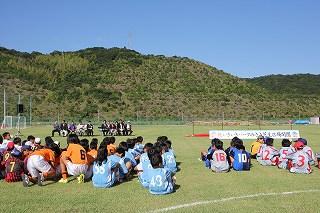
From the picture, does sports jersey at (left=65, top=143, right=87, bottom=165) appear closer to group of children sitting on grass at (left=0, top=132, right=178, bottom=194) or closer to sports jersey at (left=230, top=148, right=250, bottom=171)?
group of children sitting on grass at (left=0, top=132, right=178, bottom=194)

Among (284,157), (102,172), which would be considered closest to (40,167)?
(102,172)

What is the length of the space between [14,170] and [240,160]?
22.0 ft

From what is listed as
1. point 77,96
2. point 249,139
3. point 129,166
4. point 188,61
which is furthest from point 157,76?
point 129,166

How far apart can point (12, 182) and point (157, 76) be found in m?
94.1

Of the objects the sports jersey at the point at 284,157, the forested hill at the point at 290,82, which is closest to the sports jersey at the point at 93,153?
the sports jersey at the point at 284,157

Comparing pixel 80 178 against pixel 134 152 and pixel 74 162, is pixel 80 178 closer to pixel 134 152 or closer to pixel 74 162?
pixel 74 162

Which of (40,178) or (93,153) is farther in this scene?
(93,153)

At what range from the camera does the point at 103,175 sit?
11.4 m

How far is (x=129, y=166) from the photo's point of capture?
12.9 meters

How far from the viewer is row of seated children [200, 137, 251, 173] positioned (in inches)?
547

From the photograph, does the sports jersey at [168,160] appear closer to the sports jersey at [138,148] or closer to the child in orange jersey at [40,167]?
the sports jersey at [138,148]

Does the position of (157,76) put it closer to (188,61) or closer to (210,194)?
(188,61)

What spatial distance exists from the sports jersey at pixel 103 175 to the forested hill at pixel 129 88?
64987 millimetres

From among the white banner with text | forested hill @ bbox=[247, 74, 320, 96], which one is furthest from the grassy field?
forested hill @ bbox=[247, 74, 320, 96]
